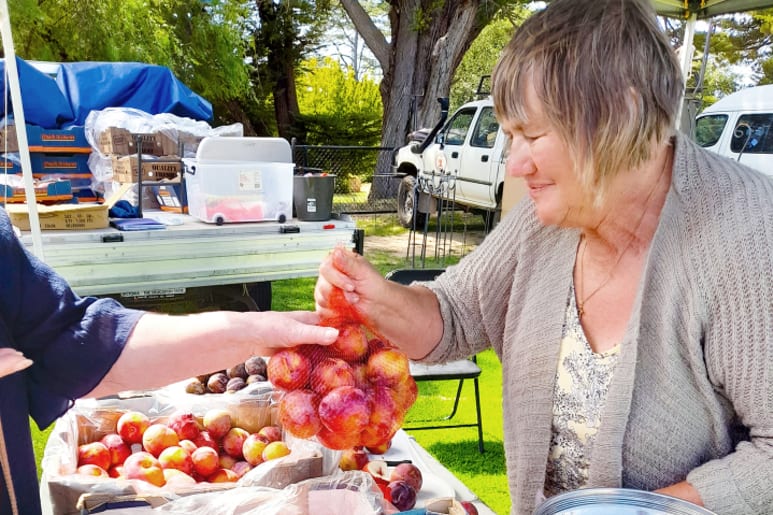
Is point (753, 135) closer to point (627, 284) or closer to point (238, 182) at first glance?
point (238, 182)

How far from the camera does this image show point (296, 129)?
1678cm

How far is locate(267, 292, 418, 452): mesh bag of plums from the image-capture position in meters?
1.26

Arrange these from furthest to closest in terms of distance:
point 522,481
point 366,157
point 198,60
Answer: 1. point 366,157
2. point 198,60
3. point 522,481

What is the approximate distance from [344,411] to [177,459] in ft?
2.92

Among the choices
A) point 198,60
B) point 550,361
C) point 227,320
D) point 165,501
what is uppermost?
point 198,60

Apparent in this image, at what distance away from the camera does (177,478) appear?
1771 millimetres

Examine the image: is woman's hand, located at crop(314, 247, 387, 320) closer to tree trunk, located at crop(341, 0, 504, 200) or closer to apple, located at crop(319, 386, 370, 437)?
apple, located at crop(319, 386, 370, 437)

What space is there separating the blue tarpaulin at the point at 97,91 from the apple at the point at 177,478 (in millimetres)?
4865

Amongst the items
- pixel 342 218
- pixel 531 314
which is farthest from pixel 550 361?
pixel 342 218

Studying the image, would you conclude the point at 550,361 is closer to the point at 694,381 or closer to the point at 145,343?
the point at 694,381

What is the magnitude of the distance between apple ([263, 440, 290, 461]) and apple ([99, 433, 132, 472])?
0.44 metres

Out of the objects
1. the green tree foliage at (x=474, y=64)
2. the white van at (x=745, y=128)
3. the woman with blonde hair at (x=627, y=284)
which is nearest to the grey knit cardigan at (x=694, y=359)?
the woman with blonde hair at (x=627, y=284)

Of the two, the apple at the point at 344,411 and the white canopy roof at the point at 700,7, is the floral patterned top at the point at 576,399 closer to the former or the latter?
the apple at the point at 344,411

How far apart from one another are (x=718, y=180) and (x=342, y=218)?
155 inches
